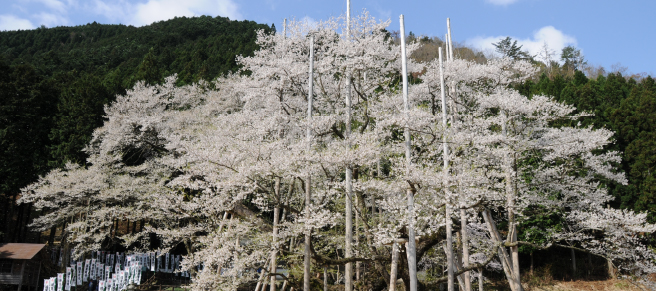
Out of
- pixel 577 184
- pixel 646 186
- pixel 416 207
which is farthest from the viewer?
pixel 646 186

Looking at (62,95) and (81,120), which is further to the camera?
(62,95)

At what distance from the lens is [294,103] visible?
14.0 m

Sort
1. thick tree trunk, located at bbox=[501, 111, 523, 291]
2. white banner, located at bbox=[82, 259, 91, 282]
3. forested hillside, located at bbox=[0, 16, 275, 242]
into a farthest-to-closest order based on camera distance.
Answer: forested hillside, located at bbox=[0, 16, 275, 242] < white banner, located at bbox=[82, 259, 91, 282] < thick tree trunk, located at bbox=[501, 111, 523, 291]

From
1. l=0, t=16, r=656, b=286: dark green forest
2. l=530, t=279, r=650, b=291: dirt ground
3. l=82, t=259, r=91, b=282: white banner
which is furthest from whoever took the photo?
l=0, t=16, r=656, b=286: dark green forest

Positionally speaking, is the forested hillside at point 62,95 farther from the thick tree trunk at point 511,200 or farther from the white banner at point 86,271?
the thick tree trunk at point 511,200

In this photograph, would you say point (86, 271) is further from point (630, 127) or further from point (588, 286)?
point (630, 127)

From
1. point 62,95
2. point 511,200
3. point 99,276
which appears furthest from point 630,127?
point 62,95

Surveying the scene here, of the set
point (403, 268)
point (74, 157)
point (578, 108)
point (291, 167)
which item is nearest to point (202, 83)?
point (74, 157)

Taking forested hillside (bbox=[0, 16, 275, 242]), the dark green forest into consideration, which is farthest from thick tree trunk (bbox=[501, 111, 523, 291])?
forested hillside (bbox=[0, 16, 275, 242])

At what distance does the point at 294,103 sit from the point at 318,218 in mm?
6443

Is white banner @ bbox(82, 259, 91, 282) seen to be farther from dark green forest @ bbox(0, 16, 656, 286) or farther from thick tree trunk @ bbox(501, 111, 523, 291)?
thick tree trunk @ bbox(501, 111, 523, 291)

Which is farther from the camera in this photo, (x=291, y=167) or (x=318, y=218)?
(x=291, y=167)

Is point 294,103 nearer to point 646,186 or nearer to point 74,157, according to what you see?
point 74,157

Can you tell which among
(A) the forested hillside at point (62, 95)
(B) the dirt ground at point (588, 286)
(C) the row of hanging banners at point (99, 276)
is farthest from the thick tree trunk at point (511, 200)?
(A) the forested hillside at point (62, 95)
